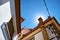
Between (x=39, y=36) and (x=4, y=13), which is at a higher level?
(x=39, y=36)

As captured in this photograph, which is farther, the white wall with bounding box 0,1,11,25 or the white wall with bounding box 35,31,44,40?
the white wall with bounding box 35,31,44,40

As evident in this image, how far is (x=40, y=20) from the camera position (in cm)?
1378

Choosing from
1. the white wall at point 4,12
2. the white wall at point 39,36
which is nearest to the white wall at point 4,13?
the white wall at point 4,12

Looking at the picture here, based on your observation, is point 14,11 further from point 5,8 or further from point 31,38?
point 31,38

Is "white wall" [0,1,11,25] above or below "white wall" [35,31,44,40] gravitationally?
below

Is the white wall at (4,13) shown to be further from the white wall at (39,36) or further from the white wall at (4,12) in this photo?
the white wall at (39,36)

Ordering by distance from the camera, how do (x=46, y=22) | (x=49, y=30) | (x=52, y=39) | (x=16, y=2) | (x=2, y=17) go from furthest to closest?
(x=46, y=22)
(x=49, y=30)
(x=52, y=39)
(x=16, y=2)
(x=2, y=17)

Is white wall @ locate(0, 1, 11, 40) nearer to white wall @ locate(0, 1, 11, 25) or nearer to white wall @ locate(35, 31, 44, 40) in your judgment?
white wall @ locate(0, 1, 11, 25)

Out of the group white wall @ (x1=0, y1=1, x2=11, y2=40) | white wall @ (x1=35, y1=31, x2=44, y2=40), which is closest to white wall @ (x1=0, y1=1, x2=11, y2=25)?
white wall @ (x1=0, y1=1, x2=11, y2=40)

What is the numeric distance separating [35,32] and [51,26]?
163 centimetres

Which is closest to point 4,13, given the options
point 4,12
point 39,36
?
point 4,12

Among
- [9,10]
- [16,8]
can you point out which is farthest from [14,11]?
[9,10]

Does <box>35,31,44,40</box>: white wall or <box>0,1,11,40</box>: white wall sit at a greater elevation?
<box>35,31,44,40</box>: white wall

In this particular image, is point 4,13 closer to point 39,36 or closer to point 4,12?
point 4,12
